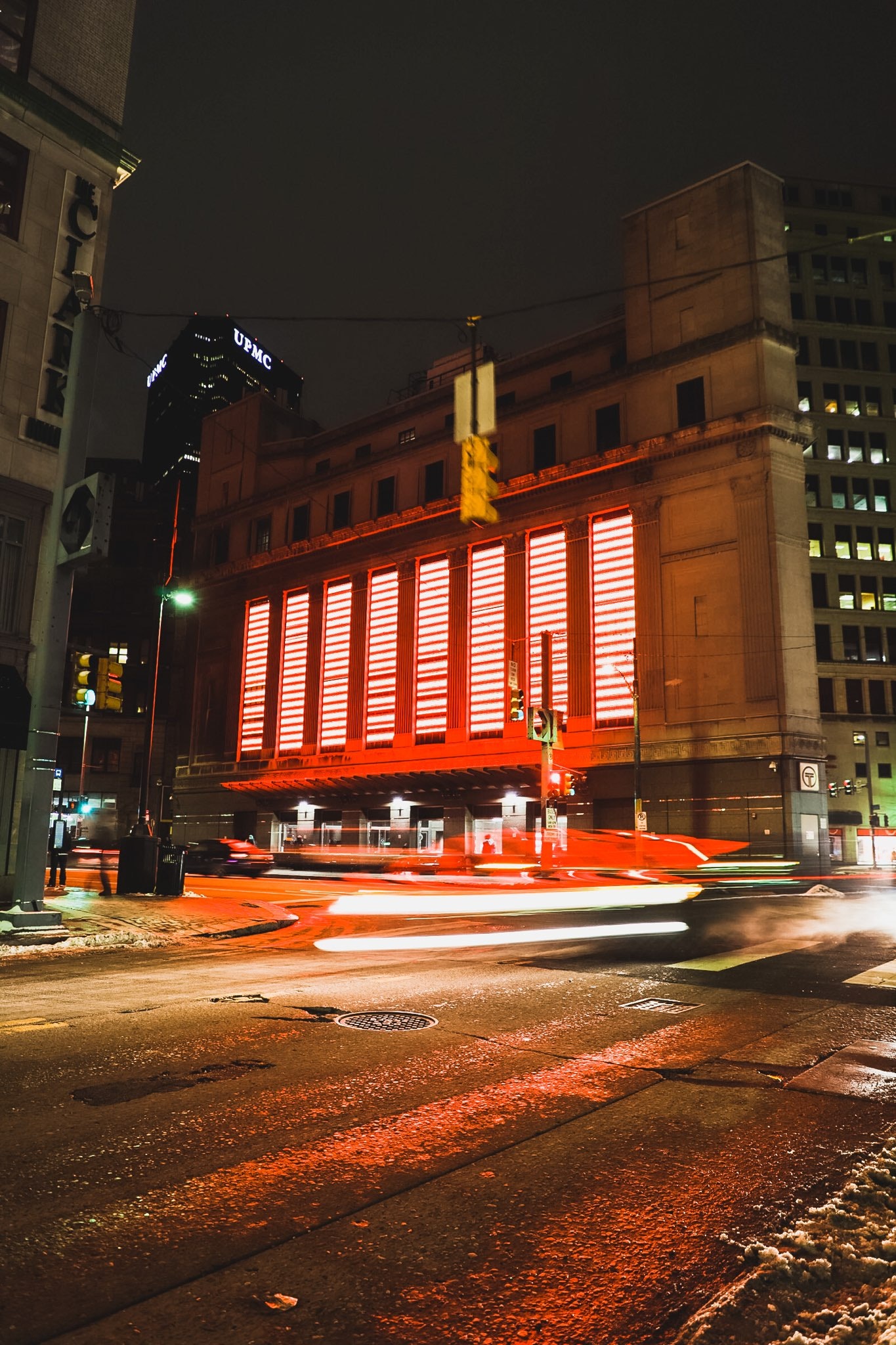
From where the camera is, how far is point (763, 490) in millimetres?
38406

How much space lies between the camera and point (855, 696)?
2704 inches

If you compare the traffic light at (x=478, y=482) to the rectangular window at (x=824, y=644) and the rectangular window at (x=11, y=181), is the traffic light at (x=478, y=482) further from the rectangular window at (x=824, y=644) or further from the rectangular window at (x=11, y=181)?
the rectangular window at (x=824, y=644)

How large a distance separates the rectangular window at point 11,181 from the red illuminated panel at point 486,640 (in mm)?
31416

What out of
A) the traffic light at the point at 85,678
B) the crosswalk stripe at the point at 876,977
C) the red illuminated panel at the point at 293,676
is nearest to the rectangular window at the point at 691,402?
the red illuminated panel at the point at 293,676

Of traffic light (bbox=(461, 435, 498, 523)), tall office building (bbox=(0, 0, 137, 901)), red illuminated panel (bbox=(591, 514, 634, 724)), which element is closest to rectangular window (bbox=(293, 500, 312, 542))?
red illuminated panel (bbox=(591, 514, 634, 724))

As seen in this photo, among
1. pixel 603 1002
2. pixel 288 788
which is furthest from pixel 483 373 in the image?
Answer: pixel 288 788

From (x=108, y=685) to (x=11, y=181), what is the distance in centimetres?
1069

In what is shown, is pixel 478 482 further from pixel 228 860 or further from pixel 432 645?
pixel 432 645

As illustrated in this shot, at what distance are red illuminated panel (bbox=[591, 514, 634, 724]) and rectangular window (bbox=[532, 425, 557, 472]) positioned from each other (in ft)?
18.3

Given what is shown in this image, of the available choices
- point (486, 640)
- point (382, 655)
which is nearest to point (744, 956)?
point (486, 640)

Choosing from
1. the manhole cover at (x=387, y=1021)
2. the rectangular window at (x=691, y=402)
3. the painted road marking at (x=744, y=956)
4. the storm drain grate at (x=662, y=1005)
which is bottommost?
the manhole cover at (x=387, y=1021)

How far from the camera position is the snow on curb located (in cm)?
270

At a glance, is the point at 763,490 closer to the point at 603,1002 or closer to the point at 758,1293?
the point at 603,1002

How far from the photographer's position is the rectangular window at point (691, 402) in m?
41.6
